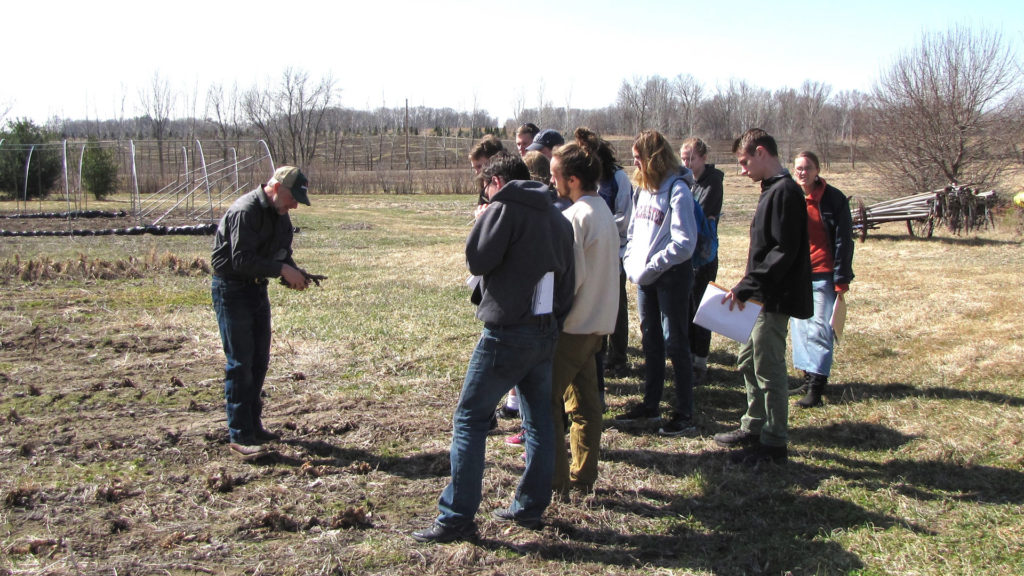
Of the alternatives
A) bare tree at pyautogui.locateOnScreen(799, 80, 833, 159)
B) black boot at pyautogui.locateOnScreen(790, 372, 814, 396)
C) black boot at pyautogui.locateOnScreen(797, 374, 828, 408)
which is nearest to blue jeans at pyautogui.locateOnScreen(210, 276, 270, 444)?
black boot at pyautogui.locateOnScreen(797, 374, 828, 408)

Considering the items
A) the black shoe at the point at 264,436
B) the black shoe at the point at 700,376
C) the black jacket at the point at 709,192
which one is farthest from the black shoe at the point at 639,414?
the black shoe at the point at 264,436

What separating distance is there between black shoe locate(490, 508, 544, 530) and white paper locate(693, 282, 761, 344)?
1495 mm

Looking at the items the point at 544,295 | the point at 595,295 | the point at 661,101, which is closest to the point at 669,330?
the point at 595,295

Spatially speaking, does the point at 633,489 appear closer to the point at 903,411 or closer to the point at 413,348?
the point at 903,411

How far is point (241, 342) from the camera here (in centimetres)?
467

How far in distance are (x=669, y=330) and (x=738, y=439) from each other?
2.68ft

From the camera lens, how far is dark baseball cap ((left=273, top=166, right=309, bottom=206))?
4.55 m

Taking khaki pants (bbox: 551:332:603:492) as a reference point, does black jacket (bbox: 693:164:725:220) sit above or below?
above

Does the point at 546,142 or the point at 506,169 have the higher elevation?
the point at 546,142

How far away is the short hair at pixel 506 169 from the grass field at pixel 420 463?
173 centimetres

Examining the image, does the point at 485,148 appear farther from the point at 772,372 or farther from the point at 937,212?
the point at 937,212

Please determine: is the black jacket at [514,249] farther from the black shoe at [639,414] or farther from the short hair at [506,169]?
the black shoe at [639,414]

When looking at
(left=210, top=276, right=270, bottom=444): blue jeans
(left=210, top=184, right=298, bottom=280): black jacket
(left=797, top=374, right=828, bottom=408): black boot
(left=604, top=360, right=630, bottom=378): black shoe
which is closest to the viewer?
(left=210, top=184, right=298, bottom=280): black jacket

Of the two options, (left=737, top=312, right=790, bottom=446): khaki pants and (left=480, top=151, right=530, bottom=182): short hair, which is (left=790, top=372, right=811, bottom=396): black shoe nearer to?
(left=737, top=312, right=790, bottom=446): khaki pants
